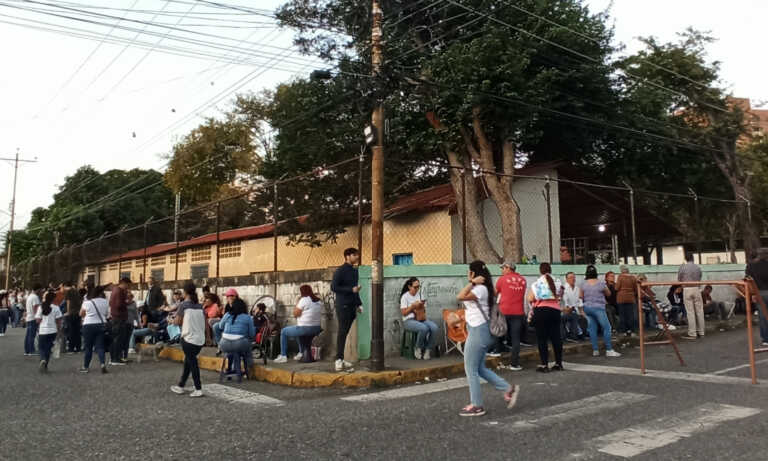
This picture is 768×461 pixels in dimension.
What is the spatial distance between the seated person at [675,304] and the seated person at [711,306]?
1.47m

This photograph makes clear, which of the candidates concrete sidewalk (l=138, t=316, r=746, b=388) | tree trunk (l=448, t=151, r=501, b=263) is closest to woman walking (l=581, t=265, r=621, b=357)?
concrete sidewalk (l=138, t=316, r=746, b=388)

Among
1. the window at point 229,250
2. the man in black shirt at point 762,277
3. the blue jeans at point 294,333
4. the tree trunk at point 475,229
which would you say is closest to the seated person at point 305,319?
the blue jeans at point 294,333

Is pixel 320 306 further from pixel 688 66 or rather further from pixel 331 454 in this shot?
pixel 688 66

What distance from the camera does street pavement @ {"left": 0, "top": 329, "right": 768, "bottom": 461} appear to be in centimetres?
469

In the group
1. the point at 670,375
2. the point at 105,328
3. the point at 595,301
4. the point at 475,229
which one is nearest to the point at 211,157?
the point at 475,229

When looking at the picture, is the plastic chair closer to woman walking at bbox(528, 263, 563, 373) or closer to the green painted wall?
the green painted wall

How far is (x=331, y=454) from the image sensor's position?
15.2ft

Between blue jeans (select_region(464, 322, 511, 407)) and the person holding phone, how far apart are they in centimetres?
363

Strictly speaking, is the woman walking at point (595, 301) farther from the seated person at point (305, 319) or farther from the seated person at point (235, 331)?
the seated person at point (235, 331)

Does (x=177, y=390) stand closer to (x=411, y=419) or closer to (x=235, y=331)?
(x=235, y=331)

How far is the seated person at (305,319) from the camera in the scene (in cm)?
967

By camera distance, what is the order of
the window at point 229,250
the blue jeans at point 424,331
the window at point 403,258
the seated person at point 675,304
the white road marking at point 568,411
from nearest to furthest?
the white road marking at point 568,411 → the blue jeans at point 424,331 → the seated person at point 675,304 → the window at point 403,258 → the window at point 229,250

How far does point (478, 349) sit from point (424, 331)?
3.73 m

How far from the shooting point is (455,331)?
32.4ft
